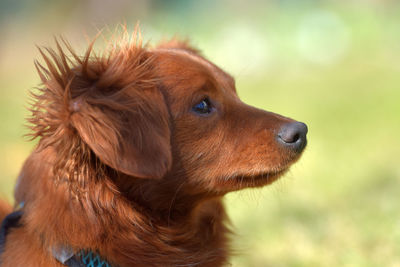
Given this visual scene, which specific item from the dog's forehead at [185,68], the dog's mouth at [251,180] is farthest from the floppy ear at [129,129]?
the dog's mouth at [251,180]

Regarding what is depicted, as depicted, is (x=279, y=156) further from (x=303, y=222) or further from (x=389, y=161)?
(x=389, y=161)

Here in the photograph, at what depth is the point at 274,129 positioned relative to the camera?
295 centimetres

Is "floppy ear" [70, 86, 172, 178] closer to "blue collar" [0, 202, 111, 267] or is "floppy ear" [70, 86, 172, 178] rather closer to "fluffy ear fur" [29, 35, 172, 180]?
"fluffy ear fur" [29, 35, 172, 180]

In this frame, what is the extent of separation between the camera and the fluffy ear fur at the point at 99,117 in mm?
2400

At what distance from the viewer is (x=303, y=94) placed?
11.6 meters

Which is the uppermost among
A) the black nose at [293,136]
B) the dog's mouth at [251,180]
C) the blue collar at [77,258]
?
the black nose at [293,136]

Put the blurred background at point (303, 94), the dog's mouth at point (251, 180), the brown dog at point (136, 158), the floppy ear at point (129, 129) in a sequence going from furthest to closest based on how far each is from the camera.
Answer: the blurred background at point (303, 94) < the dog's mouth at point (251, 180) < the brown dog at point (136, 158) < the floppy ear at point (129, 129)

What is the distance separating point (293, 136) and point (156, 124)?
76 cm

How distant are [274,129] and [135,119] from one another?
792 mm

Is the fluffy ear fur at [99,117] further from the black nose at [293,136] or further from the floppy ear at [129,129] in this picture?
the black nose at [293,136]

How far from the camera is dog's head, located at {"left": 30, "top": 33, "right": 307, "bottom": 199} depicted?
8.07 ft

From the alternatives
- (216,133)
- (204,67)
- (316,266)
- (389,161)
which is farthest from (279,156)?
(389,161)

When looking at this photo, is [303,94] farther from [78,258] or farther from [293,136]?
[78,258]

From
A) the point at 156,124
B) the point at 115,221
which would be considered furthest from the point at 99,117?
the point at 115,221
